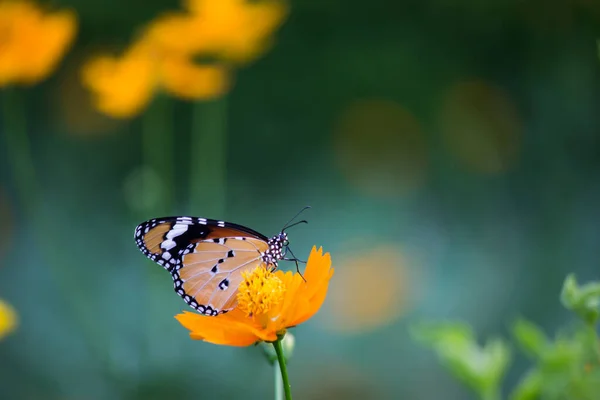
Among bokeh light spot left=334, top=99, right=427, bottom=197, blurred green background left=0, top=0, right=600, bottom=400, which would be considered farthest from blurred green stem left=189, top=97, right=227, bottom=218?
bokeh light spot left=334, top=99, right=427, bottom=197

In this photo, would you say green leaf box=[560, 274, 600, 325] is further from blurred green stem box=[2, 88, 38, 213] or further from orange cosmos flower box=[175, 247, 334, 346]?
blurred green stem box=[2, 88, 38, 213]

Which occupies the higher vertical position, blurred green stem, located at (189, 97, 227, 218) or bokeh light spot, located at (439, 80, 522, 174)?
bokeh light spot, located at (439, 80, 522, 174)

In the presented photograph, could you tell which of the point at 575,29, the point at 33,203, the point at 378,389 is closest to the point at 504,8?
the point at 575,29

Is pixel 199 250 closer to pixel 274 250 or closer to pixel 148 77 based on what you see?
pixel 274 250

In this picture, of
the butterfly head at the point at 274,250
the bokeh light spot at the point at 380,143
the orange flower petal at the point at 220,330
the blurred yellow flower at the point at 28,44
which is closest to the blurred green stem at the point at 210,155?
the bokeh light spot at the point at 380,143

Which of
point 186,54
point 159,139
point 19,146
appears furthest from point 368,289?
point 19,146

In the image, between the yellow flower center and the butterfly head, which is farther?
the butterfly head

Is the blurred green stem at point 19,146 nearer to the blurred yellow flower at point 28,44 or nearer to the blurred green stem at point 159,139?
the blurred green stem at point 159,139
